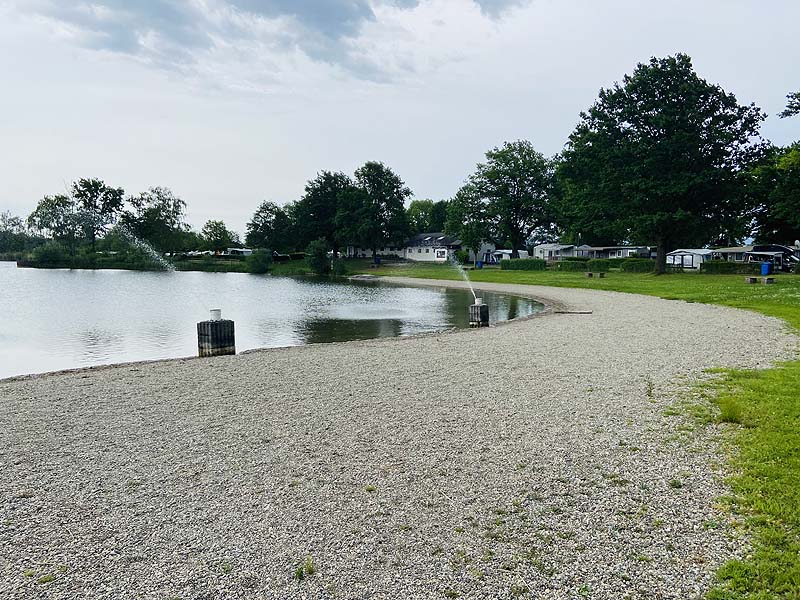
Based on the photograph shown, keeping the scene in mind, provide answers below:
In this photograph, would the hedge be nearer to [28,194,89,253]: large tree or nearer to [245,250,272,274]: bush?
[245,250,272,274]: bush

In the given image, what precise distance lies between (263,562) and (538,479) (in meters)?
2.26

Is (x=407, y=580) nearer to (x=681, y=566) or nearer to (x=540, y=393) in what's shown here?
(x=681, y=566)

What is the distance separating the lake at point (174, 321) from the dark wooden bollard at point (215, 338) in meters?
1.53

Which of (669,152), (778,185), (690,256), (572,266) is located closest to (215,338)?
(669,152)

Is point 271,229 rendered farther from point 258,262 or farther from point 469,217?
point 469,217

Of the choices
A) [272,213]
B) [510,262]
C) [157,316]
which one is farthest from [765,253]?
[272,213]

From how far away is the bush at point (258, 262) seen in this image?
66562 millimetres

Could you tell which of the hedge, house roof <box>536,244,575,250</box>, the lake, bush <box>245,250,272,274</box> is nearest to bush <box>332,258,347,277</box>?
bush <box>245,250,272,274</box>

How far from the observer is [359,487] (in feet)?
14.4

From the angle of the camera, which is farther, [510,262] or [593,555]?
[510,262]

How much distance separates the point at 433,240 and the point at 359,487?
86058mm

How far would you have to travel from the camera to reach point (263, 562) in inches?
130

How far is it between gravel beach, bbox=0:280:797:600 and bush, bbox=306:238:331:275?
52557mm

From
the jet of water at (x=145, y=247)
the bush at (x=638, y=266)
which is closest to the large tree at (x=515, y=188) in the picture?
the bush at (x=638, y=266)
